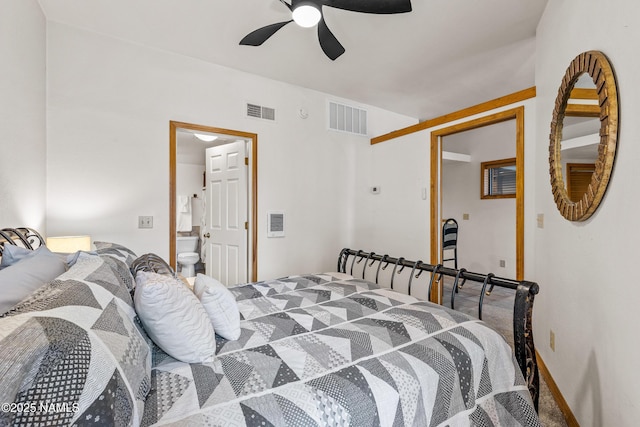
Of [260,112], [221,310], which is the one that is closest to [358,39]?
[260,112]

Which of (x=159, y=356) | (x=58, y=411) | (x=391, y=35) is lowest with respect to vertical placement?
Answer: (x=159, y=356)

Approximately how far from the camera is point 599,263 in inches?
54.4

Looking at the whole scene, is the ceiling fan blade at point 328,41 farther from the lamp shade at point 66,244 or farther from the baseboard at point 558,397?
the baseboard at point 558,397

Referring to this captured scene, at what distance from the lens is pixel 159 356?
114 centimetres

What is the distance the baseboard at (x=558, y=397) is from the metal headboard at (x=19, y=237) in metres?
2.89

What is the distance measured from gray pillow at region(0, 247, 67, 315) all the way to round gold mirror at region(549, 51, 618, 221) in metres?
2.17

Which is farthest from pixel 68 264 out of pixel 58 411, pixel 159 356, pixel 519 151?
pixel 519 151

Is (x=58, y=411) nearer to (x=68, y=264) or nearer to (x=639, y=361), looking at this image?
(x=68, y=264)

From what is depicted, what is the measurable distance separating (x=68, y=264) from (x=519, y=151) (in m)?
3.21

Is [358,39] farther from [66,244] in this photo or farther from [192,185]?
[192,185]

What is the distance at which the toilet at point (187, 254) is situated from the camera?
500cm

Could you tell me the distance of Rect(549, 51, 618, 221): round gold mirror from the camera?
126cm

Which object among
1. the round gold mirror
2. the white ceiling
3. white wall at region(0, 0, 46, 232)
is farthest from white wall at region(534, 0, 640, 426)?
white wall at region(0, 0, 46, 232)

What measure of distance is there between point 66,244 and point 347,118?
323cm
